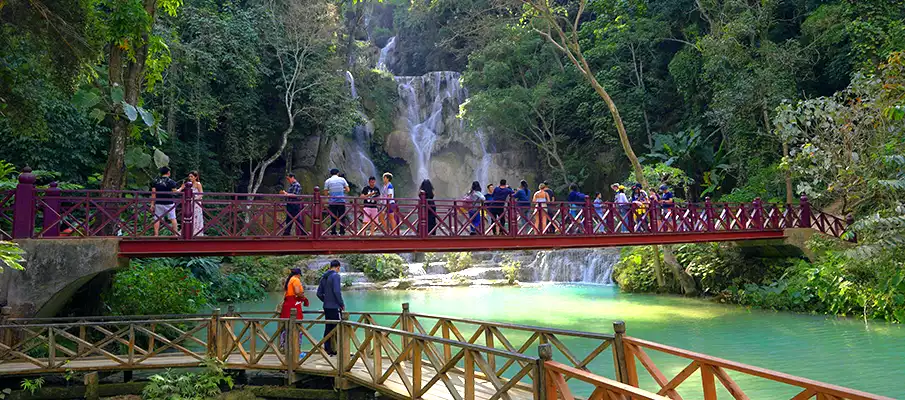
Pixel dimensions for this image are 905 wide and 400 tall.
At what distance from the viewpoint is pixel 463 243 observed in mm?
13461

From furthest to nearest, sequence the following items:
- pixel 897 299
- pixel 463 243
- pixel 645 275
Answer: pixel 645 275
pixel 897 299
pixel 463 243

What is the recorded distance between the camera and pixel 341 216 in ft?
42.1

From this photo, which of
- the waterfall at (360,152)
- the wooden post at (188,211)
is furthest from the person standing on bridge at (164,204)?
the waterfall at (360,152)

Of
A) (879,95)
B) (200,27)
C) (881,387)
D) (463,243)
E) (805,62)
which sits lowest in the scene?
(881,387)

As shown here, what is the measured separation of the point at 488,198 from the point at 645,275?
1162cm

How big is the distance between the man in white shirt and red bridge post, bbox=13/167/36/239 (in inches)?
202

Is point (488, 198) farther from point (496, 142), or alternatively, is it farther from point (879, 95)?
point (496, 142)

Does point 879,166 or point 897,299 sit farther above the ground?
point 879,166

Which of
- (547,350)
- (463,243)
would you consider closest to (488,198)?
(463,243)

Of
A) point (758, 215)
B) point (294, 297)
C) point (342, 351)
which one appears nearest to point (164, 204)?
point (294, 297)

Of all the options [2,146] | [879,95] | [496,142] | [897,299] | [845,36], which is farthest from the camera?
[496,142]

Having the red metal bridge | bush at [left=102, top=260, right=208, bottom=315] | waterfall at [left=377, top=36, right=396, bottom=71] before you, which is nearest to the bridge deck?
the red metal bridge

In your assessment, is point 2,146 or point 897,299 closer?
point 897,299

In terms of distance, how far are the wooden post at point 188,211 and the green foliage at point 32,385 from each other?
127 inches
